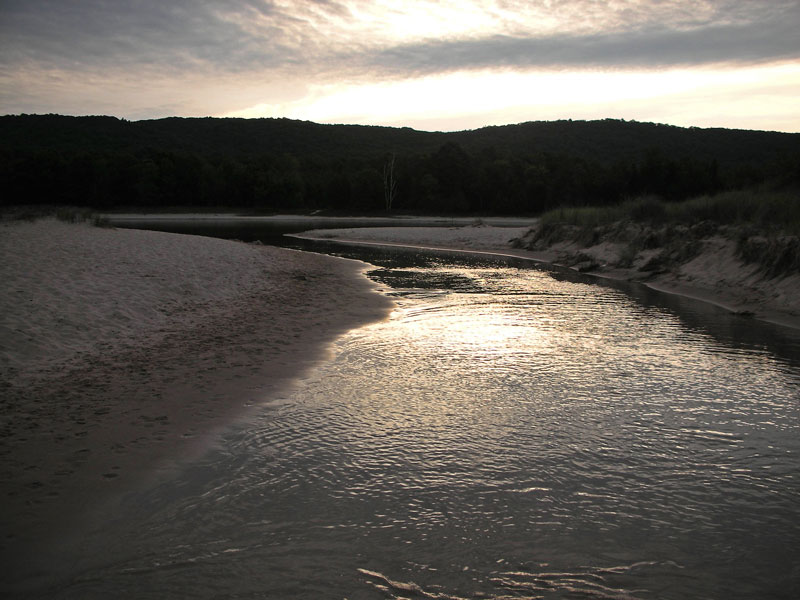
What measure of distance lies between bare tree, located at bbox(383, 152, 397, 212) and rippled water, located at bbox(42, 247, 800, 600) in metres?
76.9

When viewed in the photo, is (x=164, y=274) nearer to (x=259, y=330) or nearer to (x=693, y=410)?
(x=259, y=330)

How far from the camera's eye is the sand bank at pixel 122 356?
4.99m

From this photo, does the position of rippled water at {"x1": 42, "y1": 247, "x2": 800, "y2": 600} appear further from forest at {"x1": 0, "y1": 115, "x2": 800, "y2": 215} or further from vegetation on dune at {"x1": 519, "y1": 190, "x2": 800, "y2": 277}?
forest at {"x1": 0, "y1": 115, "x2": 800, "y2": 215}

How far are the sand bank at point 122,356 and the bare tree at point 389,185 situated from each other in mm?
69518

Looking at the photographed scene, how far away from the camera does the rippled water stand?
147 inches

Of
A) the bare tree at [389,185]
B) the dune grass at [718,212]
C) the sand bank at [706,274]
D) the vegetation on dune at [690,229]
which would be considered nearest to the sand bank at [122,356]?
the sand bank at [706,274]

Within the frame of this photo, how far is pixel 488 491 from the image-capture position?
482 centimetres

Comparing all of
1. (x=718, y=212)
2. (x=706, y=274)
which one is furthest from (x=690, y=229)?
(x=706, y=274)

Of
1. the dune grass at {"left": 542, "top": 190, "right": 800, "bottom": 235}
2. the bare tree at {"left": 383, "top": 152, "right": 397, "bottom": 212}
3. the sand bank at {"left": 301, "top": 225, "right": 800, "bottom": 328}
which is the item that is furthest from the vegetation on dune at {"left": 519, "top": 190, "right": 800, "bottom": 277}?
the bare tree at {"left": 383, "top": 152, "right": 397, "bottom": 212}

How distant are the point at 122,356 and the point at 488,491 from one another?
5.77 m

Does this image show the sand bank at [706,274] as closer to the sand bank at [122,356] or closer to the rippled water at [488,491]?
the rippled water at [488,491]

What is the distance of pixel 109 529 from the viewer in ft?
13.9

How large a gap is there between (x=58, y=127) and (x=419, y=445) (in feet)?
406

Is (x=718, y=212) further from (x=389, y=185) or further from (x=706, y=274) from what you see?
(x=389, y=185)
